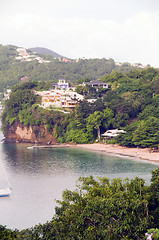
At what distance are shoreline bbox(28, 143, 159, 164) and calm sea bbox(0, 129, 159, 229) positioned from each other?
1.75m

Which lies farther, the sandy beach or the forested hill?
the forested hill

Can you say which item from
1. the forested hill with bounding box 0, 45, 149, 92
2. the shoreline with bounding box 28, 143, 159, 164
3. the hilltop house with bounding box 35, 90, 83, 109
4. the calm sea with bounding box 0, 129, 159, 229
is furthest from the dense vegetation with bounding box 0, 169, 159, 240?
the forested hill with bounding box 0, 45, 149, 92

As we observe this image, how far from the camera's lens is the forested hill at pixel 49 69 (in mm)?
115625

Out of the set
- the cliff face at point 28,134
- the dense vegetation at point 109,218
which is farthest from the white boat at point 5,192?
the cliff face at point 28,134

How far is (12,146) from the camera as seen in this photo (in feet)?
195

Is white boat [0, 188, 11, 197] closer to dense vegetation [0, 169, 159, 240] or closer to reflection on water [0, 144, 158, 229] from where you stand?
reflection on water [0, 144, 158, 229]

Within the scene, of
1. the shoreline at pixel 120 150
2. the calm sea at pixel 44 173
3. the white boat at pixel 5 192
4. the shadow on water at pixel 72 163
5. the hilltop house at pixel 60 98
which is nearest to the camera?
the calm sea at pixel 44 173

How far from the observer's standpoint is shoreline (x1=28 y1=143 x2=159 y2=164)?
46.0 m

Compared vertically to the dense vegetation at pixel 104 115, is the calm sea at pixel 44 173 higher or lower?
lower

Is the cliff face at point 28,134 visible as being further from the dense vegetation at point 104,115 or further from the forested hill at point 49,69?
the forested hill at point 49,69

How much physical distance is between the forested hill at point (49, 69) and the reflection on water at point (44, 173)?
194 feet

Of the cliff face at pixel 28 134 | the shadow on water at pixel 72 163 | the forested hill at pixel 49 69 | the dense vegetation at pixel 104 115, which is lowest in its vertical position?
the shadow on water at pixel 72 163

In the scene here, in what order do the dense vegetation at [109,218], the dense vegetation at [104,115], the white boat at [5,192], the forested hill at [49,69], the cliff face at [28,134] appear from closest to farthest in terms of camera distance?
the dense vegetation at [109,218] < the white boat at [5,192] < the dense vegetation at [104,115] < the cliff face at [28,134] < the forested hill at [49,69]

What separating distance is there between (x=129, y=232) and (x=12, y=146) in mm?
42979
